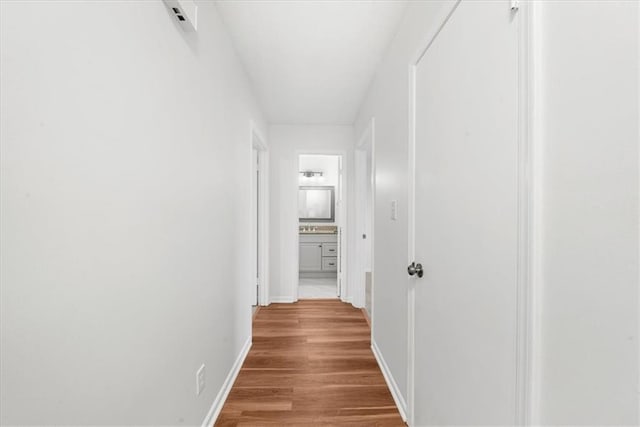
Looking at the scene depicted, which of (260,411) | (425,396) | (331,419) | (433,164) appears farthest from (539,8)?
(260,411)

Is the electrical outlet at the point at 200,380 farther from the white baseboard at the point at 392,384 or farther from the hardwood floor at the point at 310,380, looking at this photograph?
the white baseboard at the point at 392,384

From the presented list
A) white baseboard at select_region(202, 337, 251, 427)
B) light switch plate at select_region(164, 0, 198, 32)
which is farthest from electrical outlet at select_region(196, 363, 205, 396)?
light switch plate at select_region(164, 0, 198, 32)

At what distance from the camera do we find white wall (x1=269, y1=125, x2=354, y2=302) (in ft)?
12.6

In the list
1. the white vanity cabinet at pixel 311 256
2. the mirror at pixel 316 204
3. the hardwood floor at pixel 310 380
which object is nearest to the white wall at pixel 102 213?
the hardwood floor at pixel 310 380

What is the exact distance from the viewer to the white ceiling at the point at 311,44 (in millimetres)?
1695

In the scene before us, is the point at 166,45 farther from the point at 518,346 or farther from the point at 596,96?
the point at 518,346

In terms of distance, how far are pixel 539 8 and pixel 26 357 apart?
139 centimetres

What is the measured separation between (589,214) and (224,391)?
2015 mm

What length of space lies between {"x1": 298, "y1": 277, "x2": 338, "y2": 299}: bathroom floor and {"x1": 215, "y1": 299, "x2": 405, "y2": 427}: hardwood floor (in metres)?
1.06

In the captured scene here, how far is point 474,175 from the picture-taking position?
1.00m

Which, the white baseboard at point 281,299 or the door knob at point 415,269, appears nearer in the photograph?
the door knob at point 415,269

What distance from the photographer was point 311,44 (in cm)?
206

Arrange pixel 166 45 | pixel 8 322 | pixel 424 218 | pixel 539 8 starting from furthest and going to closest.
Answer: pixel 424 218 → pixel 166 45 → pixel 539 8 → pixel 8 322

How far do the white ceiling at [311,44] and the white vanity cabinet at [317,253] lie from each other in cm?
297
